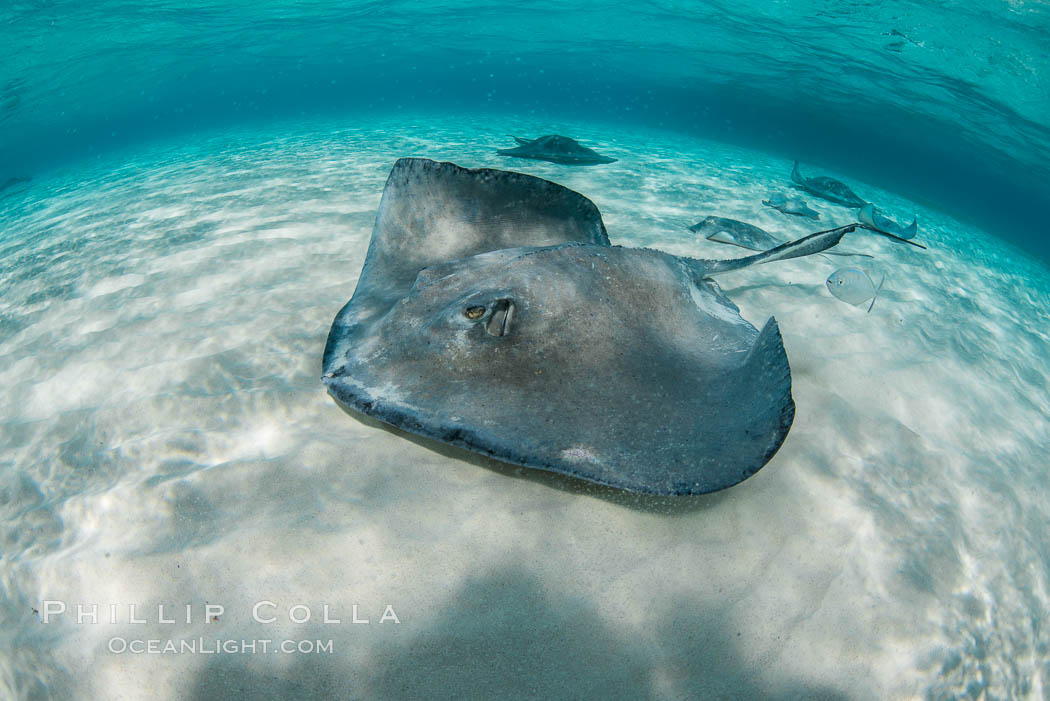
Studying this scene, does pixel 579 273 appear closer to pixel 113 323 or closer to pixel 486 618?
pixel 486 618

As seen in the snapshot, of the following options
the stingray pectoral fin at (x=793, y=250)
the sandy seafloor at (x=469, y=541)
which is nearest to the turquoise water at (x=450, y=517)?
the sandy seafloor at (x=469, y=541)

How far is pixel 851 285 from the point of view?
4738 mm

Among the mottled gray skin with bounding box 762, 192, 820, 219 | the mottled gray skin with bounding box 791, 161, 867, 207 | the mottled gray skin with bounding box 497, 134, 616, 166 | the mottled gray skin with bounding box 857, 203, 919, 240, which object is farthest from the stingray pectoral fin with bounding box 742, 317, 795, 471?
the mottled gray skin with bounding box 791, 161, 867, 207

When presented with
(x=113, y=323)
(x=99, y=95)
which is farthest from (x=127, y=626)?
(x=99, y=95)

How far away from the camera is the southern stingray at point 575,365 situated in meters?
1.84

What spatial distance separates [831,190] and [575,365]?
14488 millimetres

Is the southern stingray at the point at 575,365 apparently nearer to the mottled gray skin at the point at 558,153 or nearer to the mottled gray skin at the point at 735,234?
the mottled gray skin at the point at 735,234

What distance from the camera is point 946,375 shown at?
13.5 feet

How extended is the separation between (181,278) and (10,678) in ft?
13.5

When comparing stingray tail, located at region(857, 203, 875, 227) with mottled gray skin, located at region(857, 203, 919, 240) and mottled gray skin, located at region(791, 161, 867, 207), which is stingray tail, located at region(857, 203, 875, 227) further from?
mottled gray skin, located at region(791, 161, 867, 207)

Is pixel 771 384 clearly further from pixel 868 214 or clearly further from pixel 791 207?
pixel 791 207

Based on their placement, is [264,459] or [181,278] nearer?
[264,459]

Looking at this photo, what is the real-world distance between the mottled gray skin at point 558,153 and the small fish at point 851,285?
333 inches

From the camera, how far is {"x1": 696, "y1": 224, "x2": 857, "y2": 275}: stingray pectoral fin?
3368mm
